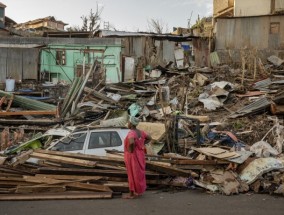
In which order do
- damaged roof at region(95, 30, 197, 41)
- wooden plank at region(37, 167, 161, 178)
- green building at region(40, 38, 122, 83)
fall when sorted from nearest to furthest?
wooden plank at region(37, 167, 161, 178)
green building at region(40, 38, 122, 83)
damaged roof at region(95, 30, 197, 41)

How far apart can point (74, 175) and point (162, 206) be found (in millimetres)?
2453

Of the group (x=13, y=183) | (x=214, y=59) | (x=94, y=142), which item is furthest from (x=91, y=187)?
(x=214, y=59)

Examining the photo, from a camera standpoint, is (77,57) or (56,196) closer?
(56,196)

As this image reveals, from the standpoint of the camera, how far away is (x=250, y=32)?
Result: 29.8m

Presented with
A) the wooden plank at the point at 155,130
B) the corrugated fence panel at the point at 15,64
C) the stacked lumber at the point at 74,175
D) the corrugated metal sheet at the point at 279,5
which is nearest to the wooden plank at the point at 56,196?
the stacked lumber at the point at 74,175

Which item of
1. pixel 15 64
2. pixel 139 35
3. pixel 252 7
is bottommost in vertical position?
pixel 15 64

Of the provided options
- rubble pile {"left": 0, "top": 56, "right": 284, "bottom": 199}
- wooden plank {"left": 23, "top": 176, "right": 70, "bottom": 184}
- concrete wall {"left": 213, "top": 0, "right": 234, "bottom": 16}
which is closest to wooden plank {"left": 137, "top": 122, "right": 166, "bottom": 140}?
rubble pile {"left": 0, "top": 56, "right": 284, "bottom": 199}

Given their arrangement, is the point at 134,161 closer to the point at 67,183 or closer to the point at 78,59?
the point at 67,183

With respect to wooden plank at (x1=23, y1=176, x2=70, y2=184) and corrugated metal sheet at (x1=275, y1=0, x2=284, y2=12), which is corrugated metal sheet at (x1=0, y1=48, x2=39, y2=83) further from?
corrugated metal sheet at (x1=275, y1=0, x2=284, y2=12)

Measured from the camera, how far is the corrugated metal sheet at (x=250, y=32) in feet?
97.0

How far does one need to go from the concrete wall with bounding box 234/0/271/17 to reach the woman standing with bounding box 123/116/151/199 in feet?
87.0

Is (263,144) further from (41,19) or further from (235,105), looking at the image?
(41,19)

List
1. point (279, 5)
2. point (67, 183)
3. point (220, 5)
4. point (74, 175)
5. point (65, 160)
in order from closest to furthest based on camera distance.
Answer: point (67, 183)
point (74, 175)
point (65, 160)
point (279, 5)
point (220, 5)

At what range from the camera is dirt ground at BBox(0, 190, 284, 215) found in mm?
7453
